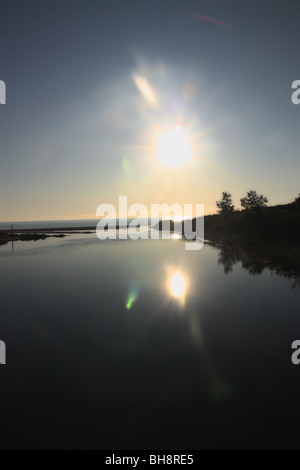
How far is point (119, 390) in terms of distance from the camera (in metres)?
9.32

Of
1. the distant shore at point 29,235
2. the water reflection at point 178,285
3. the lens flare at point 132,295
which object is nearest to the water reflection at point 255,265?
the water reflection at point 178,285

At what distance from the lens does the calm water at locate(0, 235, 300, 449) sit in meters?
7.55

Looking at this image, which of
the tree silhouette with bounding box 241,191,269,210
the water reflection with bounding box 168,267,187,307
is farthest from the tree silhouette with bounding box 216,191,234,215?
the water reflection with bounding box 168,267,187,307

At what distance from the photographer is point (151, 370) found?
1056cm

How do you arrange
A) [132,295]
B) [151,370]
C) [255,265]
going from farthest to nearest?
[255,265] < [132,295] < [151,370]

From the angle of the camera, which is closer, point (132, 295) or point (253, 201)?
point (132, 295)

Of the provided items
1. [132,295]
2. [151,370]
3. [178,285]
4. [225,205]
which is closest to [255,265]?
[178,285]

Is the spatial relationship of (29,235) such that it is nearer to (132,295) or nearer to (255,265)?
(255,265)

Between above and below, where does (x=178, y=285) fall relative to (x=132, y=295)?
above

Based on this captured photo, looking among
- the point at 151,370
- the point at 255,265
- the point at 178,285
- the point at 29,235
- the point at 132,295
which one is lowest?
the point at 151,370

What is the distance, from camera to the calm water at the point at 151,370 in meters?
7.55

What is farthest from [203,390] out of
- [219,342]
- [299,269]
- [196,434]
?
[299,269]

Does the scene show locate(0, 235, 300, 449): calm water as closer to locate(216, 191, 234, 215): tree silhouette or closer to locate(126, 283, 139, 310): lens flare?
locate(126, 283, 139, 310): lens flare
